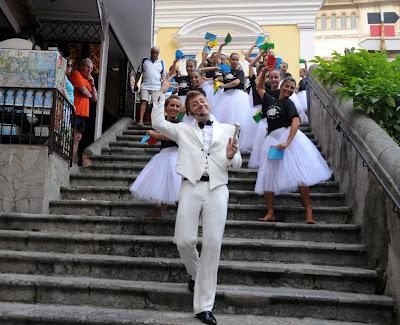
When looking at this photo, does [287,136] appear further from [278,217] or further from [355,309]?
[355,309]

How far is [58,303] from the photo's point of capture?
14.1 ft

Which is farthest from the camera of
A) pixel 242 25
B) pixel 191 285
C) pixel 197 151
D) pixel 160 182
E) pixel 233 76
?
pixel 242 25

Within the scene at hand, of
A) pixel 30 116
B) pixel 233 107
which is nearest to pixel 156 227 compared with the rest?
pixel 30 116

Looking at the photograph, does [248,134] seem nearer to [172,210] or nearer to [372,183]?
[172,210]

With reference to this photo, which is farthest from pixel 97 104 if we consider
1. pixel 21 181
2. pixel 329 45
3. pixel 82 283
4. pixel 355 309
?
pixel 329 45

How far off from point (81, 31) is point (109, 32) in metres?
0.84

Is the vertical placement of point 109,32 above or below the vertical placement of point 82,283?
above

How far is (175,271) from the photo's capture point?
15.0 ft

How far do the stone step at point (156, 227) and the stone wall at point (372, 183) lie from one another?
1.19ft

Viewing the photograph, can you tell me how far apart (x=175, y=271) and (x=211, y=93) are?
15.8ft

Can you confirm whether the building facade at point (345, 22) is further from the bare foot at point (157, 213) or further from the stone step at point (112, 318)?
the stone step at point (112, 318)

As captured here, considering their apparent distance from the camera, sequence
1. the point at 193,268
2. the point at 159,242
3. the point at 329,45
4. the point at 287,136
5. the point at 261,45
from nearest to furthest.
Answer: the point at 193,268
the point at 159,242
the point at 287,136
the point at 261,45
the point at 329,45

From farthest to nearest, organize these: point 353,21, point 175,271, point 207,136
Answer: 1. point 353,21
2. point 175,271
3. point 207,136

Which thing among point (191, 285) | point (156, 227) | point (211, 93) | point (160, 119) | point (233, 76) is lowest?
point (191, 285)
